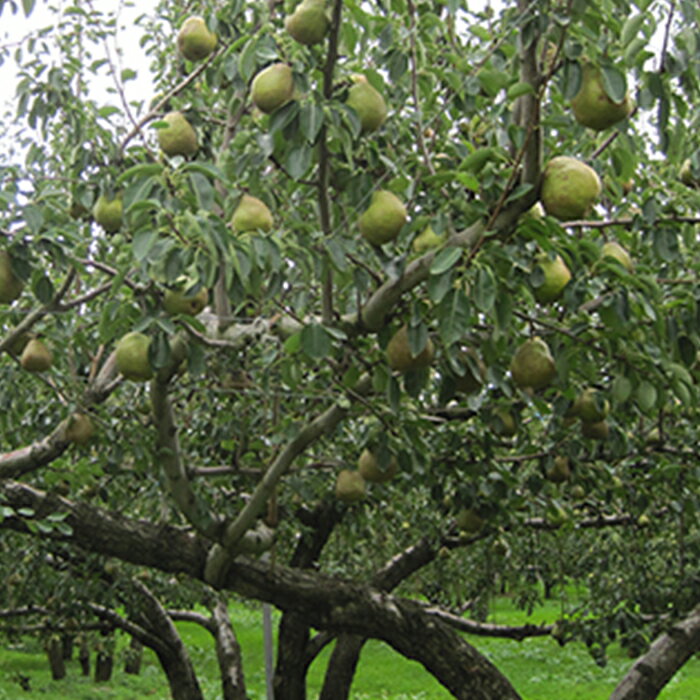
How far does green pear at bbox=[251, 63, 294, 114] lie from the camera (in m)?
2.33

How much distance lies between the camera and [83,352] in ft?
14.4

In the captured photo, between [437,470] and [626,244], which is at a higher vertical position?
[626,244]

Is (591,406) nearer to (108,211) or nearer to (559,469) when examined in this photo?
(559,469)

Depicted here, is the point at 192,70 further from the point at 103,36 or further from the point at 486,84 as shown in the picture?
the point at 486,84

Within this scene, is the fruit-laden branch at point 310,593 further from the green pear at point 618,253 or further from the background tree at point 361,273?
the green pear at point 618,253

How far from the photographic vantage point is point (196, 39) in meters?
3.35

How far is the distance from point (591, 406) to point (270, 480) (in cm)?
138

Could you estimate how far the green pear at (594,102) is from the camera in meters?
2.15

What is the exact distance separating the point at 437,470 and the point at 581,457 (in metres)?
0.84

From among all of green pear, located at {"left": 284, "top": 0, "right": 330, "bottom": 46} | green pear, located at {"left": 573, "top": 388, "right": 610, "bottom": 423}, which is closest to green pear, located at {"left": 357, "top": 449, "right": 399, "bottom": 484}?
green pear, located at {"left": 573, "top": 388, "right": 610, "bottom": 423}

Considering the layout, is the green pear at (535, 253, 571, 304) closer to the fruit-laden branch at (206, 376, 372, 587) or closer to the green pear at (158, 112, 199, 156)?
the fruit-laden branch at (206, 376, 372, 587)

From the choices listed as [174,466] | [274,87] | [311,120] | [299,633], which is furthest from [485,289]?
[299,633]

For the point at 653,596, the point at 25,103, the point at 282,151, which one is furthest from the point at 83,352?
the point at 653,596

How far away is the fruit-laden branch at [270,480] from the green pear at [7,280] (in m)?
1.12
